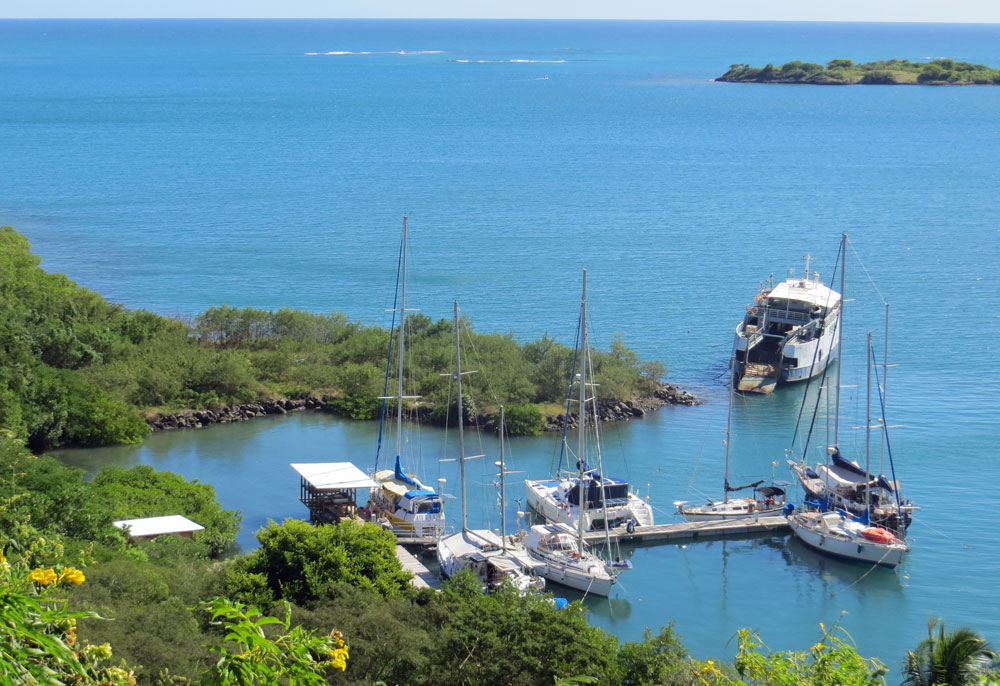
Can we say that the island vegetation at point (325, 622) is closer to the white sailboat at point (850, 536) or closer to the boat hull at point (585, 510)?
the white sailboat at point (850, 536)

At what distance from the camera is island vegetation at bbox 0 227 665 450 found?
35.2 meters

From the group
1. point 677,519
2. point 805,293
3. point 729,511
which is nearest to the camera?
point 729,511

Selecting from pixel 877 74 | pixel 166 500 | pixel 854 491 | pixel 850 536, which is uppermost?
pixel 877 74

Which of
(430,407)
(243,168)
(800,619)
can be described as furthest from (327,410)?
(243,168)

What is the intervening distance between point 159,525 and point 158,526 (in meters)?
0.09

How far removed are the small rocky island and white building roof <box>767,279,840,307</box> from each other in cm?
13031

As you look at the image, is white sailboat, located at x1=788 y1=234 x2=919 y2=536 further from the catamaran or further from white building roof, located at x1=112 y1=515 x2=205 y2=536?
Result: white building roof, located at x1=112 y1=515 x2=205 y2=536

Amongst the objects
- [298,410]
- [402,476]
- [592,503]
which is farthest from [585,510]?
[298,410]

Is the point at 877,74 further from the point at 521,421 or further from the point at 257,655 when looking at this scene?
the point at 257,655

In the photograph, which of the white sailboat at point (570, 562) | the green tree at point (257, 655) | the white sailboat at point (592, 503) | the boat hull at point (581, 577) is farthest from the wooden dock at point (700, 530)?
the green tree at point (257, 655)

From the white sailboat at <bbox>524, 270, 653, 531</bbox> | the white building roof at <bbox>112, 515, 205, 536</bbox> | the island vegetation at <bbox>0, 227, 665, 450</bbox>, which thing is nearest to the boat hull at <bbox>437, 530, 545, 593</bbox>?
the white sailboat at <bbox>524, 270, 653, 531</bbox>

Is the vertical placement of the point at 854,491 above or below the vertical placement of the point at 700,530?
above

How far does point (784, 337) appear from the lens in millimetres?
44625

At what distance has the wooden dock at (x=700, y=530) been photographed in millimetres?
30188
